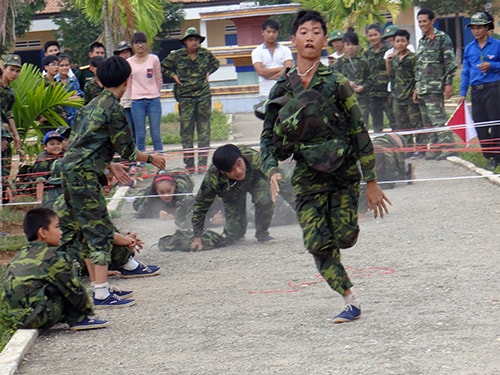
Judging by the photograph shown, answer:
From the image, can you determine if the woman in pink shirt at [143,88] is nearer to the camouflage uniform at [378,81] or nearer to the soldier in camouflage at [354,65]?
the soldier in camouflage at [354,65]

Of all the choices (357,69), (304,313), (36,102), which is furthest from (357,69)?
(304,313)

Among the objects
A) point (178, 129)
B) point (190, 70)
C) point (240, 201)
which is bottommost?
point (178, 129)

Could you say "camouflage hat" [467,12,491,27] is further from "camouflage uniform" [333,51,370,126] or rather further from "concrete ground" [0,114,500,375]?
"concrete ground" [0,114,500,375]

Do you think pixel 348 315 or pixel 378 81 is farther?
pixel 378 81

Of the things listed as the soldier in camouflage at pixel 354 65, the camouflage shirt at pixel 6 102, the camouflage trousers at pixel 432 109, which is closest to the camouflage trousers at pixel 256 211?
the camouflage shirt at pixel 6 102

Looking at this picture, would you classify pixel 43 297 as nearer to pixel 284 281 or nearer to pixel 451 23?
pixel 284 281

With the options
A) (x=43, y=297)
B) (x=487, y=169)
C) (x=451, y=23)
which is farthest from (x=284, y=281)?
(x=451, y=23)

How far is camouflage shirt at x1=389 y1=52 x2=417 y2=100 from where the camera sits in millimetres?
14711

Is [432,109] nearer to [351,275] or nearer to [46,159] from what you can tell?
[46,159]

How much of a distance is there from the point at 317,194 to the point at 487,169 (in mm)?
7200

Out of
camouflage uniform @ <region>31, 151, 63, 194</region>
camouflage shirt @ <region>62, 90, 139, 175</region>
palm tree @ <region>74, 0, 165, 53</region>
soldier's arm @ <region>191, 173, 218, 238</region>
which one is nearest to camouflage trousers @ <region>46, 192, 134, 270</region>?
camouflage shirt @ <region>62, 90, 139, 175</region>

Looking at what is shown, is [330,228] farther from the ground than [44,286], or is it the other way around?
[330,228]

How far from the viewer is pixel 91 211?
725 centimetres

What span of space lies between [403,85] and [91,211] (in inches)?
332
